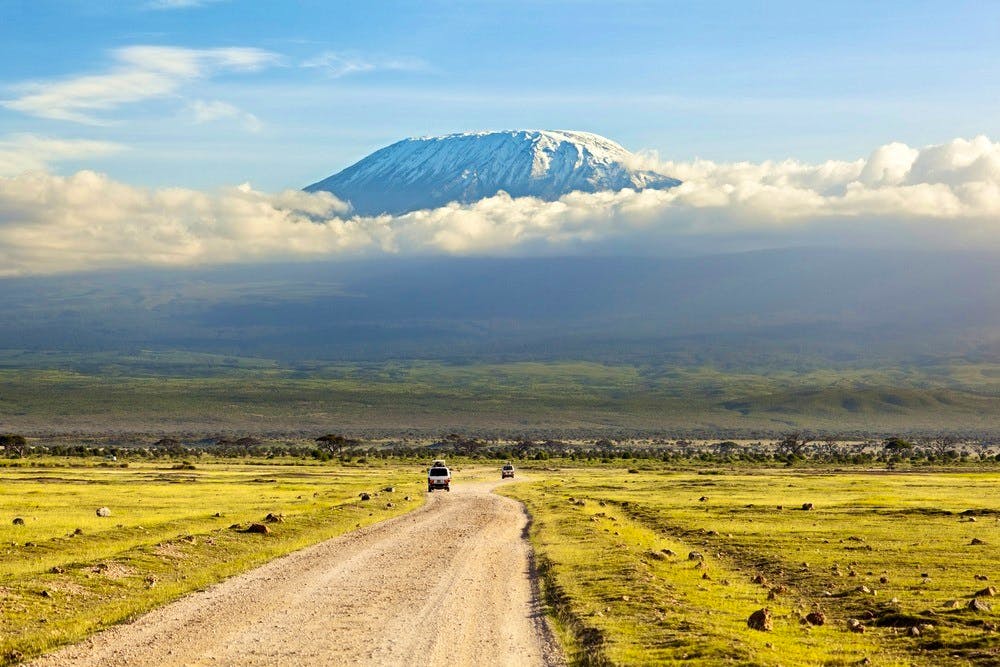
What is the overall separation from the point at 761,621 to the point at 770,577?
347 inches

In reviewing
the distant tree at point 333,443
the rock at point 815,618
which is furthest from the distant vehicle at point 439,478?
the distant tree at point 333,443

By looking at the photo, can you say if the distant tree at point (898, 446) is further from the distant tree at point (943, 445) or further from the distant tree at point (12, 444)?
the distant tree at point (12, 444)

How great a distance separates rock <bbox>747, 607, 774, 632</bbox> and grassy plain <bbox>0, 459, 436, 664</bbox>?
11.7m

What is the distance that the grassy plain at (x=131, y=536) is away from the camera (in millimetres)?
22641

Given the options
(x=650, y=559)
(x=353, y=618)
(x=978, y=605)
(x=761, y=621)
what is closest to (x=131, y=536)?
(x=650, y=559)

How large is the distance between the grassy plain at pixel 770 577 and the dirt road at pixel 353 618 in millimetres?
1212

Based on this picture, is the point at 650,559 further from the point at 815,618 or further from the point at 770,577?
the point at 815,618

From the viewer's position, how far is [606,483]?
8281 centimetres

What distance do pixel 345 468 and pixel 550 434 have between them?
278 ft

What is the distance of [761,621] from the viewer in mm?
21297

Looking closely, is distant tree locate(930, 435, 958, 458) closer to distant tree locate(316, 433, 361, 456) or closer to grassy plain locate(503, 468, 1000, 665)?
distant tree locate(316, 433, 361, 456)

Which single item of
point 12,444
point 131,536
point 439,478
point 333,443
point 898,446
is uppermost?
point 131,536

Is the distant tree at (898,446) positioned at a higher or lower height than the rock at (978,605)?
lower

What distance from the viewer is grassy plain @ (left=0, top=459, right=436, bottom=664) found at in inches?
891
